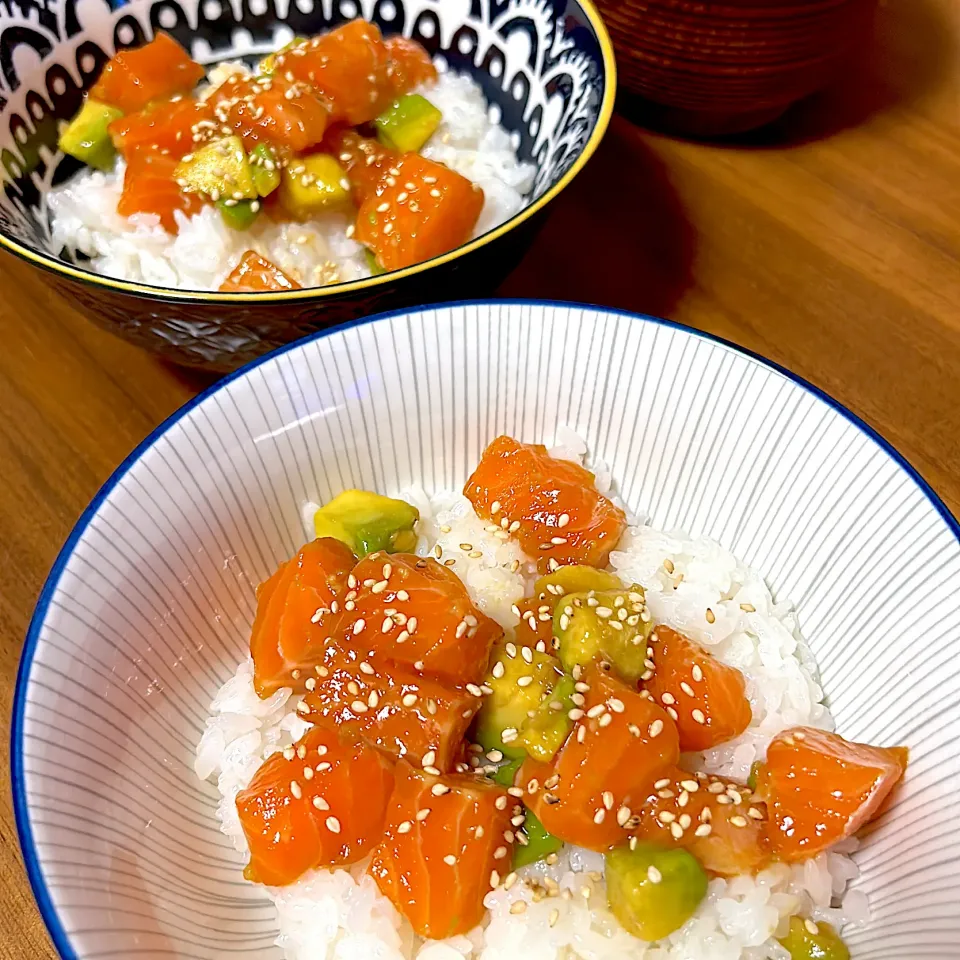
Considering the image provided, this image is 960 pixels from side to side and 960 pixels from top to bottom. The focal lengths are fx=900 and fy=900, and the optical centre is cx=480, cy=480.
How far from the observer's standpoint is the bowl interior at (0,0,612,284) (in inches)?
83.7

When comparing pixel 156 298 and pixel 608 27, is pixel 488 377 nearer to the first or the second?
pixel 156 298

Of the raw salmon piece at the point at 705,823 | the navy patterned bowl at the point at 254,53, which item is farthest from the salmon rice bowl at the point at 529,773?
the navy patterned bowl at the point at 254,53

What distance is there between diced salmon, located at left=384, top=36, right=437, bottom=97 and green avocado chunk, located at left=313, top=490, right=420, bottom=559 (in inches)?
49.4

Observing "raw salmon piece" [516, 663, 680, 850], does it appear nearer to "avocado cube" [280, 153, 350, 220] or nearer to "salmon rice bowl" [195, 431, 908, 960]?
"salmon rice bowl" [195, 431, 908, 960]

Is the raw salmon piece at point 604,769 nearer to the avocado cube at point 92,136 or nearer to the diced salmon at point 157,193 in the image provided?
the diced salmon at point 157,193

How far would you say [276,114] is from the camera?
84.0 inches

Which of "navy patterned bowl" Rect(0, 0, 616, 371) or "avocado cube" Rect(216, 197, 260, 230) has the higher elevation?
"navy patterned bowl" Rect(0, 0, 616, 371)

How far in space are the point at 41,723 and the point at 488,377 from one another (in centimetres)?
95

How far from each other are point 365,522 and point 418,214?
757 mm

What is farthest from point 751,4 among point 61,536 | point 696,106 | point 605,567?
point 61,536

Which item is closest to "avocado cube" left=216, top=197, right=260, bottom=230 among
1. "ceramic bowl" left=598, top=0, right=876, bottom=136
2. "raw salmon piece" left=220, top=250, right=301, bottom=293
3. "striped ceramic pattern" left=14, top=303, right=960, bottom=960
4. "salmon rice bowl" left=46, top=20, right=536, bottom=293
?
"salmon rice bowl" left=46, top=20, right=536, bottom=293

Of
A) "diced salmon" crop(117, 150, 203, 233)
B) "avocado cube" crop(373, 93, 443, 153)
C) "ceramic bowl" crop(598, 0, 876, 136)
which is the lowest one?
"diced salmon" crop(117, 150, 203, 233)

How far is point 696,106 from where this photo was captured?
2.51 metres

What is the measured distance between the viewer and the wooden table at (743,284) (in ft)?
6.66
